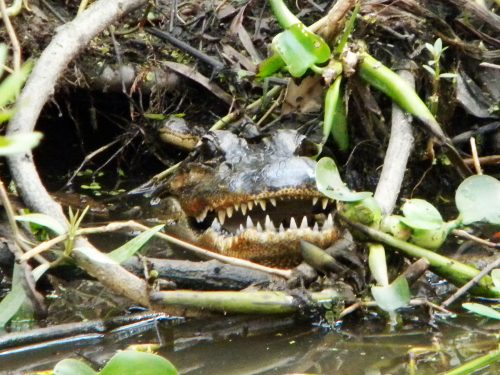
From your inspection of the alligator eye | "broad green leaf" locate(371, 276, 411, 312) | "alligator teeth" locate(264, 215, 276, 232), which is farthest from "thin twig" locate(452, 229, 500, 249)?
the alligator eye

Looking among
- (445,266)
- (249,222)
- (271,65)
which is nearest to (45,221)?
(249,222)

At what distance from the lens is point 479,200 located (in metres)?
2.37

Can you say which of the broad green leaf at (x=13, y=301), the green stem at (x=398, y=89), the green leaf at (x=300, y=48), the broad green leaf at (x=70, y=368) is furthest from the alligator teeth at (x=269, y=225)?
the broad green leaf at (x=70, y=368)

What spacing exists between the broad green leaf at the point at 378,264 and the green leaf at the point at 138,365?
915mm

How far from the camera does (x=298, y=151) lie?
3.27 metres

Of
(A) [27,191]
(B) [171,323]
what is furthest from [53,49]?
(B) [171,323]

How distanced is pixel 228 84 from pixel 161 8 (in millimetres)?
677

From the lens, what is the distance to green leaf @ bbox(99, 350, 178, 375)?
5.21ft

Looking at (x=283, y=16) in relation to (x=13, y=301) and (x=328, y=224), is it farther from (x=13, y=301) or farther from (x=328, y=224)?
(x=13, y=301)

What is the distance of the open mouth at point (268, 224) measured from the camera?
2801mm

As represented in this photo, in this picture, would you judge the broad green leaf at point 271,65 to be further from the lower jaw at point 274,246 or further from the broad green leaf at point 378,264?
the broad green leaf at point 378,264

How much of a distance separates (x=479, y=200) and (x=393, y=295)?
39cm

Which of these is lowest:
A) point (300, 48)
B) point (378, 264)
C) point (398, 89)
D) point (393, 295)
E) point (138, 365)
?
point (138, 365)

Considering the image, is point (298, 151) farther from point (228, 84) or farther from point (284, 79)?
point (228, 84)
